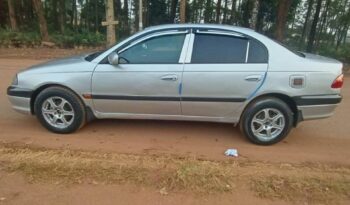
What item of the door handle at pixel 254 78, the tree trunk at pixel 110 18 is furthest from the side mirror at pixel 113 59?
the tree trunk at pixel 110 18

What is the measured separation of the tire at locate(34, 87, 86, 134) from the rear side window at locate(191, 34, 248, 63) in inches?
71.1

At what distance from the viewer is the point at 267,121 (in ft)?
14.5

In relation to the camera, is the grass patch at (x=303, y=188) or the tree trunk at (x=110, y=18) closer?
the grass patch at (x=303, y=188)

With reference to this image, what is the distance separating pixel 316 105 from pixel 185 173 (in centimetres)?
209

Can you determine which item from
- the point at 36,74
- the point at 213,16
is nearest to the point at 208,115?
the point at 36,74

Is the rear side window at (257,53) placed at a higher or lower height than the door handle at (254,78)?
higher

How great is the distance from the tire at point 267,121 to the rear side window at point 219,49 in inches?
26.5

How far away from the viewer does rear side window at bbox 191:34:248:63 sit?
4328 mm

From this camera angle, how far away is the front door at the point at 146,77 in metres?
4.35

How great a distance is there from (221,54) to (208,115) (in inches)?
34.2

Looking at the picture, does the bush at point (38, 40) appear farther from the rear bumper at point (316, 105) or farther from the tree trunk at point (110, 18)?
the rear bumper at point (316, 105)

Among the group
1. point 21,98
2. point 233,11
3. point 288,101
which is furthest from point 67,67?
point 233,11

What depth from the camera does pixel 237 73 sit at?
4242 mm

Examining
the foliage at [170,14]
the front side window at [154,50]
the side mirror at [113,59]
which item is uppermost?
the foliage at [170,14]
